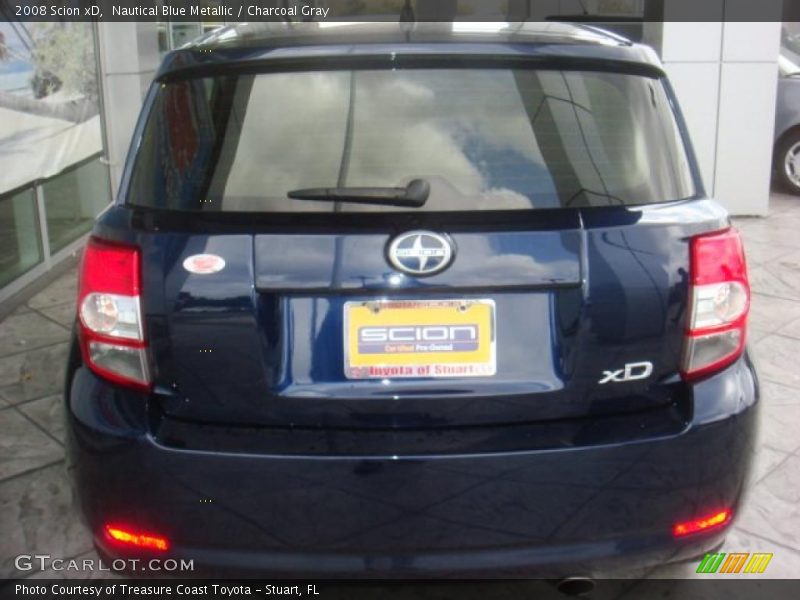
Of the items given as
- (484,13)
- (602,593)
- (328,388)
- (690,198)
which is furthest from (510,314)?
(484,13)

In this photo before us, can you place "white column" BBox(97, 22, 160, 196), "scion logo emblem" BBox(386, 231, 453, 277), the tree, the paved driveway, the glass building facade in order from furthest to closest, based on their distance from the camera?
"white column" BBox(97, 22, 160, 196)
the tree
the glass building facade
the paved driveway
"scion logo emblem" BBox(386, 231, 453, 277)

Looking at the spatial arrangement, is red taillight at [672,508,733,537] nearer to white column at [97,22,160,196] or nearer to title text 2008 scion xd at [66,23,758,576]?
title text 2008 scion xd at [66,23,758,576]

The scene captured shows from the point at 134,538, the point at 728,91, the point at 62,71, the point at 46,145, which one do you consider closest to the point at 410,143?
the point at 134,538

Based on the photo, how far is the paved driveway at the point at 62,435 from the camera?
3480mm

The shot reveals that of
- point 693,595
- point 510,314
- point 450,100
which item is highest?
point 450,100

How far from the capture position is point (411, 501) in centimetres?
242

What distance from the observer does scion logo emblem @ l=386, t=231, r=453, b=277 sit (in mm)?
2410

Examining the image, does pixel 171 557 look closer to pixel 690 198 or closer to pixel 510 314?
pixel 510 314

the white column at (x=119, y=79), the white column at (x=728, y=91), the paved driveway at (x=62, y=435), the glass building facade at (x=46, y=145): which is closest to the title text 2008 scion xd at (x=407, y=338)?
the paved driveway at (x=62, y=435)

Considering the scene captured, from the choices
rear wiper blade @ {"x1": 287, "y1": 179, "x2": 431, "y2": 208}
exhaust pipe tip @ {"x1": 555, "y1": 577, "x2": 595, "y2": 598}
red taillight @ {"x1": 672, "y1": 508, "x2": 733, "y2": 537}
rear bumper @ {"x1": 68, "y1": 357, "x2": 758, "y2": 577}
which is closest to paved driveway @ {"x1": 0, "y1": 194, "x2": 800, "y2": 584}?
exhaust pipe tip @ {"x1": 555, "y1": 577, "x2": 595, "y2": 598}

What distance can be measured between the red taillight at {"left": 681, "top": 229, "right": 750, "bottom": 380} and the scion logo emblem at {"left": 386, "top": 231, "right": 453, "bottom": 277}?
2.16 ft

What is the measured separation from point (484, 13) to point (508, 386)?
11.8 meters

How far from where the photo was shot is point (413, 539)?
2.46 m

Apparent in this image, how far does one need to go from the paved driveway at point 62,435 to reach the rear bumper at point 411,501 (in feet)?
2.39
